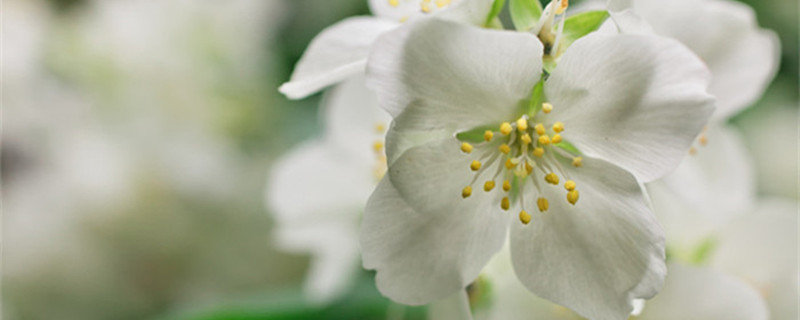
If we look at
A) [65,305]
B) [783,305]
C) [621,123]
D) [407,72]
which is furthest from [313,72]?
[65,305]

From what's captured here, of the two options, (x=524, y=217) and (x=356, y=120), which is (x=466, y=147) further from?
(x=356, y=120)

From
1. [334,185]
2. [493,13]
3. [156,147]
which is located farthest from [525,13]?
[156,147]

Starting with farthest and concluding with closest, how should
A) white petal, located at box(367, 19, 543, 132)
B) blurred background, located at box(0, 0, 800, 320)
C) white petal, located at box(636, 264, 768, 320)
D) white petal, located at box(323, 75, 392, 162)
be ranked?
1. blurred background, located at box(0, 0, 800, 320)
2. white petal, located at box(323, 75, 392, 162)
3. white petal, located at box(636, 264, 768, 320)
4. white petal, located at box(367, 19, 543, 132)

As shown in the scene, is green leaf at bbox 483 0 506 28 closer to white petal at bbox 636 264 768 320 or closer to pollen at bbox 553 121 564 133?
pollen at bbox 553 121 564 133

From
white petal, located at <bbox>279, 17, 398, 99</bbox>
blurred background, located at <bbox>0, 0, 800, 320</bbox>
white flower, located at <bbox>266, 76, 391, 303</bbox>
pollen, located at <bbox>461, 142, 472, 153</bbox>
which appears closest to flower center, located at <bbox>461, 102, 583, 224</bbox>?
pollen, located at <bbox>461, 142, 472, 153</bbox>

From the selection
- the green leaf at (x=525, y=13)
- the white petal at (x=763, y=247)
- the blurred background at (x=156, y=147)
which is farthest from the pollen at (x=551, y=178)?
the blurred background at (x=156, y=147)
